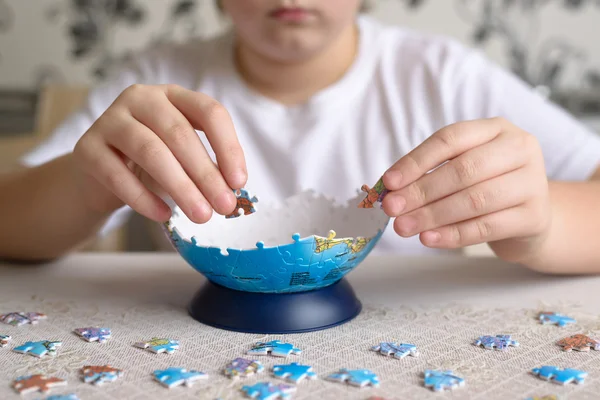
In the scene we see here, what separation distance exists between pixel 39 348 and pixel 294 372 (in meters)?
0.24

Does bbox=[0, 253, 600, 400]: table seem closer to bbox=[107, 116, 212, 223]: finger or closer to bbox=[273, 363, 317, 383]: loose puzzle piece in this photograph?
bbox=[273, 363, 317, 383]: loose puzzle piece

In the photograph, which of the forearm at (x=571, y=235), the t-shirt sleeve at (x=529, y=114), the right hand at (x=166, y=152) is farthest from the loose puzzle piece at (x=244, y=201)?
the t-shirt sleeve at (x=529, y=114)

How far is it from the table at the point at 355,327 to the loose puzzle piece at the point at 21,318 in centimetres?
1

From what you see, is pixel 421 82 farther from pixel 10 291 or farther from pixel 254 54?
pixel 10 291

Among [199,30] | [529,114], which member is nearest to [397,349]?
[529,114]

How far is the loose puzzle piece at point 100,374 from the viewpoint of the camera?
50 cm

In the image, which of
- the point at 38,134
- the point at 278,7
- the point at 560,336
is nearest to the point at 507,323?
the point at 560,336

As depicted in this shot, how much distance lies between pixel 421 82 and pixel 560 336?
0.67 meters

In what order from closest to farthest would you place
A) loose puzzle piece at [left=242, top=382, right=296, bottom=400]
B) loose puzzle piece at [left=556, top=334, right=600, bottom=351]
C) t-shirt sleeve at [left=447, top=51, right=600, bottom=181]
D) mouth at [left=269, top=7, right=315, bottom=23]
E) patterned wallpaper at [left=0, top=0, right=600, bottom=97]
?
1. loose puzzle piece at [left=242, top=382, right=296, bottom=400]
2. loose puzzle piece at [left=556, top=334, right=600, bottom=351]
3. mouth at [left=269, top=7, right=315, bottom=23]
4. t-shirt sleeve at [left=447, top=51, right=600, bottom=181]
5. patterned wallpaper at [left=0, top=0, right=600, bottom=97]

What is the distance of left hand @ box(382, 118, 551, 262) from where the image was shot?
2.01ft

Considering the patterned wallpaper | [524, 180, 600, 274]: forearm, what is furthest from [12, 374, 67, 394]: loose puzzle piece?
the patterned wallpaper

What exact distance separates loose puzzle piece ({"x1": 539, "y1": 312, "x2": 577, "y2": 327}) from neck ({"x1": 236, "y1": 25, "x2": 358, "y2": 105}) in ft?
2.13

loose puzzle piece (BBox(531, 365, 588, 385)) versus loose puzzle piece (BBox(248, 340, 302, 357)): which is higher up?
loose puzzle piece (BBox(531, 365, 588, 385))

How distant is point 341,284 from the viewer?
0.69m
